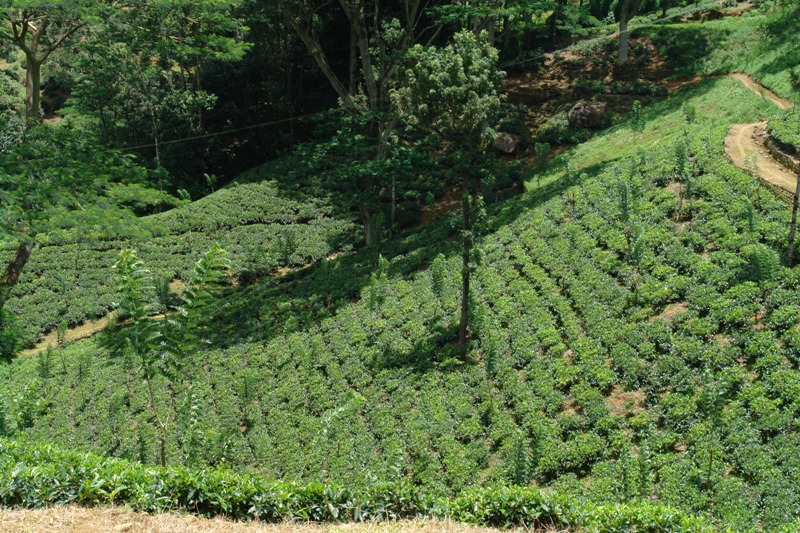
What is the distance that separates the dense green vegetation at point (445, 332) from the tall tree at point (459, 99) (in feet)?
0.23

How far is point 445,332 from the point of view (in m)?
19.7

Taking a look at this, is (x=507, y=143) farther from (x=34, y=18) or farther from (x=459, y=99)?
(x=34, y=18)

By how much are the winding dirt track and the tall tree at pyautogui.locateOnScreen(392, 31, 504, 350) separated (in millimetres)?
7952

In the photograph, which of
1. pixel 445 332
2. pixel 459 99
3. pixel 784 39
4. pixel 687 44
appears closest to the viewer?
pixel 459 99

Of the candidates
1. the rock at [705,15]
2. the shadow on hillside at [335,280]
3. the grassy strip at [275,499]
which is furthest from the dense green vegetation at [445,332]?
the rock at [705,15]

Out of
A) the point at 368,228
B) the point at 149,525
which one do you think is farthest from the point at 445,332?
the point at 368,228

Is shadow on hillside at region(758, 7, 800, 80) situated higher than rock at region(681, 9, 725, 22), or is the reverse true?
rock at region(681, 9, 725, 22)

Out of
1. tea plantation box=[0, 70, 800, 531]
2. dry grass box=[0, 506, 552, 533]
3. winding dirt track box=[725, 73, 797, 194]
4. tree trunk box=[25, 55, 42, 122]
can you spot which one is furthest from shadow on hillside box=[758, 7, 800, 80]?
tree trunk box=[25, 55, 42, 122]

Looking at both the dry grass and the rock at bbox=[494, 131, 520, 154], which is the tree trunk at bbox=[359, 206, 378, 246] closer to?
the rock at bbox=[494, 131, 520, 154]

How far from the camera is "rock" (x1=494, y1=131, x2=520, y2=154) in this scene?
111ft

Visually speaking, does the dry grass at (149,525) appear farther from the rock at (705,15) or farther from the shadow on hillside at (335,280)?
the rock at (705,15)

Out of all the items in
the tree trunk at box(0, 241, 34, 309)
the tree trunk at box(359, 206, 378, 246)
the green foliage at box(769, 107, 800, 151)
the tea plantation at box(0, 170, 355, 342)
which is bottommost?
the tea plantation at box(0, 170, 355, 342)

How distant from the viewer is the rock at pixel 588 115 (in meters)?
32.6

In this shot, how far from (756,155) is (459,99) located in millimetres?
9538
